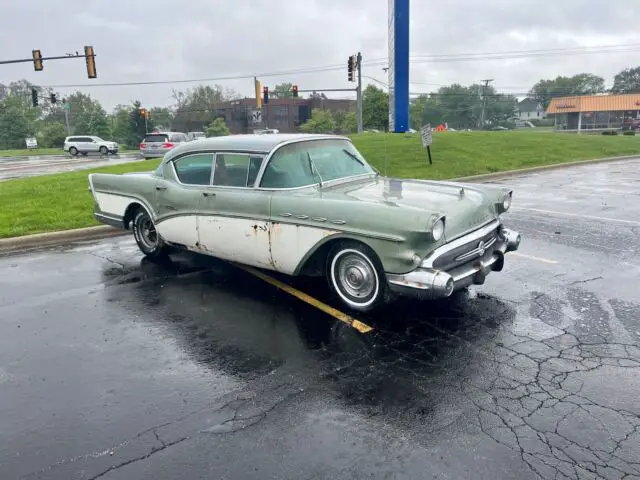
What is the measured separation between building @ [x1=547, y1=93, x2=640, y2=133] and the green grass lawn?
41.7 metres

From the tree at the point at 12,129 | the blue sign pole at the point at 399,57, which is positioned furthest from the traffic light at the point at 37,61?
the tree at the point at 12,129

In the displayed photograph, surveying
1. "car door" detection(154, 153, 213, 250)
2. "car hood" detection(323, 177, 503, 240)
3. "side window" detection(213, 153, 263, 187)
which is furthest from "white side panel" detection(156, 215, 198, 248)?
"car hood" detection(323, 177, 503, 240)

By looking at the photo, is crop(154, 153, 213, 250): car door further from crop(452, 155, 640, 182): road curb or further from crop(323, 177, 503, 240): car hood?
crop(452, 155, 640, 182): road curb

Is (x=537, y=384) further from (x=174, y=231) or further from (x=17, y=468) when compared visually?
(x=174, y=231)

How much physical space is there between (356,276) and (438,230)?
910mm

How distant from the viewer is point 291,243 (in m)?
5.00

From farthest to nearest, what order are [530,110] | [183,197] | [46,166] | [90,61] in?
[530,110] < [90,61] < [46,166] < [183,197]

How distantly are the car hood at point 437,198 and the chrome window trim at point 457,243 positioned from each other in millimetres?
50

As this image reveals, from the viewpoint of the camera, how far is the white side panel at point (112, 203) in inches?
277

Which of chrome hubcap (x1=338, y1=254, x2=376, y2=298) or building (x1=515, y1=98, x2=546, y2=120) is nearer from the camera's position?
chrome hubcap (x1=338, y1=254, x2=376, y2=298)

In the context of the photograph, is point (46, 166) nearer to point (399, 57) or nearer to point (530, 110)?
point (399, 57)

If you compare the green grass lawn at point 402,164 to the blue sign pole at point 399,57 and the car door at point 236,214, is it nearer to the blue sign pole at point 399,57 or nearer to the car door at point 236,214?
the blue sign pole at point 399,57

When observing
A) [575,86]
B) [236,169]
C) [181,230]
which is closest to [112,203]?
[181,230]

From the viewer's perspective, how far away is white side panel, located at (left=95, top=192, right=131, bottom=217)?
7029 millimetres
